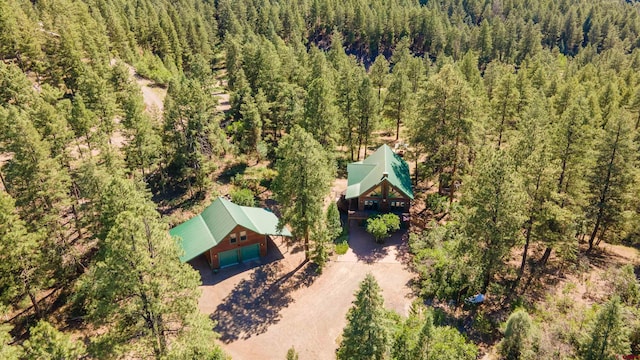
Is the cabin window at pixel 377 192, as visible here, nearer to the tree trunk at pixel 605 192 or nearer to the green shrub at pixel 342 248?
the green shrub at pixel 342 248

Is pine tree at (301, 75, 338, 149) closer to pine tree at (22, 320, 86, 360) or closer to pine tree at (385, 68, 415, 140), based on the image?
pine tree at (385, 68, 415, 140)

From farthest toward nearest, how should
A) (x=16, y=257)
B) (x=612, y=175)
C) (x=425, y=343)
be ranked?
(x=612, y=175), (x=16, y=257), (x=425, y=343)

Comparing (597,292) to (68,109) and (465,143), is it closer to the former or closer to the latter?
(465,143)

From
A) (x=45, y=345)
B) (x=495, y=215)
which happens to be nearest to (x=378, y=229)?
(x=495, y=215)

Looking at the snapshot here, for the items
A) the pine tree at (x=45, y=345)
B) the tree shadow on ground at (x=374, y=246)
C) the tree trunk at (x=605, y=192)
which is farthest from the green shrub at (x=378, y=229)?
the pine tree at (x=45, y=345)

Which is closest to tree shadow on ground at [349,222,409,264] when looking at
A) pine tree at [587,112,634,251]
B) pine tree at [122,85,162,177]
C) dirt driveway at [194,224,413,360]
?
dirt driveway at [194,224,413,360]

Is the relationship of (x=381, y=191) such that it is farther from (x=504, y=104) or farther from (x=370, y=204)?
(x=504, y=104)
